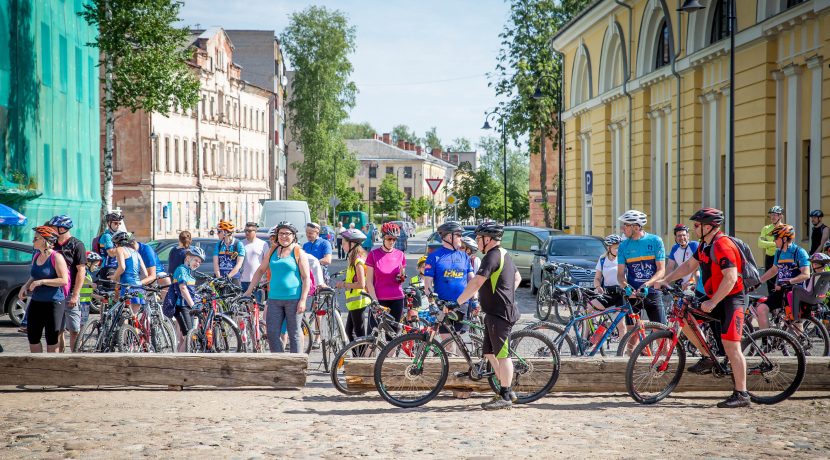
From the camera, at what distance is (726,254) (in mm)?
10039

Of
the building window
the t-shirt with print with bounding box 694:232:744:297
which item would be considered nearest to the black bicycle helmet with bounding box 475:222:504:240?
the t-shirt with print with bounding box 694:232:744:297

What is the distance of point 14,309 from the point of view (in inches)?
746

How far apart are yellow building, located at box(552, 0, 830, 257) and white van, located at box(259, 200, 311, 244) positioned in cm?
966

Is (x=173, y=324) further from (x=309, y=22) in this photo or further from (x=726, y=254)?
(x=309, y=22)

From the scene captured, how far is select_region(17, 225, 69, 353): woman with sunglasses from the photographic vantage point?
465 inches

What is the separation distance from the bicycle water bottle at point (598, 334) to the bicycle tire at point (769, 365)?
1833mm

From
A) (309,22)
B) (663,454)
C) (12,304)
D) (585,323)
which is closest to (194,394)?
(585,323)

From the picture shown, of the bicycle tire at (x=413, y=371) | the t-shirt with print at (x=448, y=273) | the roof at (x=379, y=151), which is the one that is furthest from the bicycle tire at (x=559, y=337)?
the roof at (x=379, y=151)

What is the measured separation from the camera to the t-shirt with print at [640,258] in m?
12.4

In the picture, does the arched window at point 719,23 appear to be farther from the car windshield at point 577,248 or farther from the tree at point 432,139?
the tree at point 432,139

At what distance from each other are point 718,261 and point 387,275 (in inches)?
147

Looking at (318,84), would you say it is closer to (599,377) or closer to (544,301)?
(544,301)

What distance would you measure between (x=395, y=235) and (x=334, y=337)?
1413 millimetres

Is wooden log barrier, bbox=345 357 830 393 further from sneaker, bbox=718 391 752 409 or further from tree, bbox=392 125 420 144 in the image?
tree, bbox=392 125 420 144
